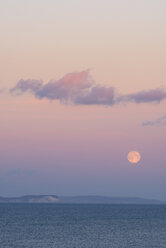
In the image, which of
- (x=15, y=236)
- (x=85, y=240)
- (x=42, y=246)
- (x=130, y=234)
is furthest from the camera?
(x=130, y=234)

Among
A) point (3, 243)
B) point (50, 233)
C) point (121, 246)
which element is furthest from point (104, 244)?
point (50, 233)

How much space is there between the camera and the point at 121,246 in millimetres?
96625

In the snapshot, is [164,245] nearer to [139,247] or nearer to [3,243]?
[139,247]

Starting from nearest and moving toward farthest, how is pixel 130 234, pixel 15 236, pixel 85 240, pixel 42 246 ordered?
1. pixel 42 246
2. pixel 85 240
3. pixel 15 236
4. pixel 130 234

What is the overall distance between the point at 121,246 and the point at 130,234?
89.3 feet

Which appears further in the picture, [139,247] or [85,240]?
[85,240]

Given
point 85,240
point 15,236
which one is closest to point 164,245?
point 85,240

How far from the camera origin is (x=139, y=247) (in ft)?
314

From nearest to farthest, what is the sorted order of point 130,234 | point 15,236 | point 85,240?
point 85,240, point 15,236, point 130,234

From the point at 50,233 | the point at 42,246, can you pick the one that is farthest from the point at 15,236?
the point at 42,246

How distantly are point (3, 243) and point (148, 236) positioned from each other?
35.1 m

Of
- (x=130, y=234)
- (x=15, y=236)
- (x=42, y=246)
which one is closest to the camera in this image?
(x=42, y=246)

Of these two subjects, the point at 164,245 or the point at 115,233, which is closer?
the point at 164,245

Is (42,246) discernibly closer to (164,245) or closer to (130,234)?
(164,245)
